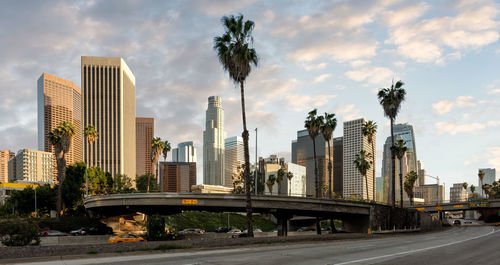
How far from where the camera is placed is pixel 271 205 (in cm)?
5400

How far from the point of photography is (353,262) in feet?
56.7

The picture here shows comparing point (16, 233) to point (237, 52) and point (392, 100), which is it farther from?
point (392, 100)

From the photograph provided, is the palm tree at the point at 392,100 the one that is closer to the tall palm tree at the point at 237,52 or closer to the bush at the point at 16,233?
the tall palm tree at the point at 237,52

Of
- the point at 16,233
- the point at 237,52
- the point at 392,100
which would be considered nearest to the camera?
the point at 16,233

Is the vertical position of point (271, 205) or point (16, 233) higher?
point (16, 233)

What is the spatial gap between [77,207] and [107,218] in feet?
42.6

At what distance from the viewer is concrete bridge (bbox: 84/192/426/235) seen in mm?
53562

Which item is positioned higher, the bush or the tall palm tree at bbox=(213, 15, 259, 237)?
the tall palm tree at bbox=(213, 15, 259, 237)

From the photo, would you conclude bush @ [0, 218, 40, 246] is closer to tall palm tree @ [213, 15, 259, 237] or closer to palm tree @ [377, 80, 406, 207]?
tall palm tree @ [213, 15, 259, 237]

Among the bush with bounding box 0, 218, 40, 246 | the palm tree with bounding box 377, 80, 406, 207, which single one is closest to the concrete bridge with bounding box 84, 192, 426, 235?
Answer: the palm tree with bounding box 377, 80, 406, 207

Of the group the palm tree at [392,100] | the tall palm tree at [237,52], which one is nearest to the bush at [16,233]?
the tall palm tree at [237,52]

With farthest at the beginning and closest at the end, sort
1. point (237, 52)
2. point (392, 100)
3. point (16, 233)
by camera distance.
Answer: point (392, 100), point (237, 52), point (16, 233)

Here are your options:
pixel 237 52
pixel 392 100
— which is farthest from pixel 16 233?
pixel 392 100

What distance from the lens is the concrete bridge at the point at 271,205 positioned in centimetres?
5356
